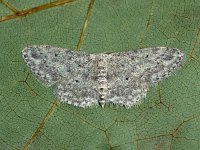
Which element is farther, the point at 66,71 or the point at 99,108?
the point at 66,71

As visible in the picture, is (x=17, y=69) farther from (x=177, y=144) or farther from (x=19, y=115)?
(x=177, y=144)

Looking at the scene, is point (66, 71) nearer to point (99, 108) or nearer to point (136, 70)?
point (99, 108)

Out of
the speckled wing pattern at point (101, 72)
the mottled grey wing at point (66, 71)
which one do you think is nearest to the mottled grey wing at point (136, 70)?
the speckled wing pattern at point (101, 72)

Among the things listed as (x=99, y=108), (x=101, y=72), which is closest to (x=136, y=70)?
(x=101, y=72)

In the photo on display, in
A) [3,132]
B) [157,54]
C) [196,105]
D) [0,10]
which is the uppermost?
[0,10]

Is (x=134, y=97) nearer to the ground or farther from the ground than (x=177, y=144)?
farther from the ground

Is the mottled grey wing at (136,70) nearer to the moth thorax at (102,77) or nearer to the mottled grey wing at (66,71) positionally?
the moth thorax at (102,77)

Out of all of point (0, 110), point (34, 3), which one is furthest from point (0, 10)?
point (0, 110)

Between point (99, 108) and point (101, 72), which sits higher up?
point (101, 72)
